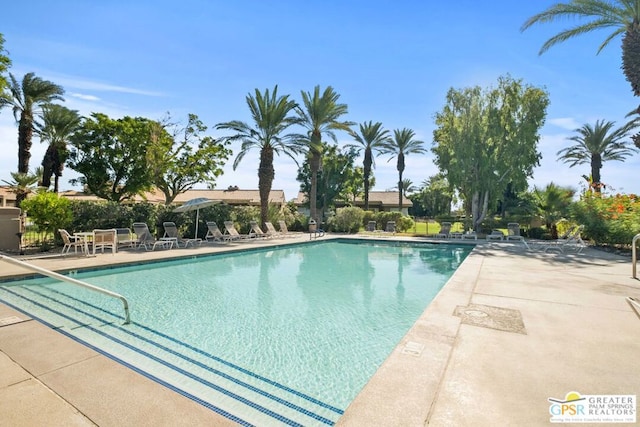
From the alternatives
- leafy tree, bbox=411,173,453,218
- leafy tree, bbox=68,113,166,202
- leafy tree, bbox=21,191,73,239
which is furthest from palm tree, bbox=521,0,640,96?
leafy tree, bbox=411,173,453,218

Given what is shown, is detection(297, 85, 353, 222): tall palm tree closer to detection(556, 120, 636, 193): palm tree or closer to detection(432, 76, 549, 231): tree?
detection(432, 76, 549, 231): tree

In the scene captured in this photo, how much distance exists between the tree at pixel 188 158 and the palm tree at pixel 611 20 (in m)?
22.2

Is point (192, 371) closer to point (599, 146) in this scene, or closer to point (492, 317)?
point (492, 317)

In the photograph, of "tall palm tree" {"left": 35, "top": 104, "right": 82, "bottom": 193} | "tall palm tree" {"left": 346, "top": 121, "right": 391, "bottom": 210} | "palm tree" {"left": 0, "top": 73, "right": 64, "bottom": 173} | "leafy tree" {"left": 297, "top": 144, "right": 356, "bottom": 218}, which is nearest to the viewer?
"palm tree" {"left": 0, "top": 73, "right": 64, "bottom": 173}

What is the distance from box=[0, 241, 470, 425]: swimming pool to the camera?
11.7 feet

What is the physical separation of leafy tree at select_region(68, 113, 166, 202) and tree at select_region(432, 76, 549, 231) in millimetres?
20988

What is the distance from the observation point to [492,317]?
4.88m

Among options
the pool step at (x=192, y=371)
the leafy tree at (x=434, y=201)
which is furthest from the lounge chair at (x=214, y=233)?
the leafy tree at (x=434, y=201)

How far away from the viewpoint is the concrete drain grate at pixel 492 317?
14.7 feet

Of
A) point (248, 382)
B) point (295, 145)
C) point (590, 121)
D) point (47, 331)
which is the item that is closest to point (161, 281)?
point (47, 331)

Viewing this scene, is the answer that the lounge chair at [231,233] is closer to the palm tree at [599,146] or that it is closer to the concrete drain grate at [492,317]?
the concrete drain grate at [492,317]

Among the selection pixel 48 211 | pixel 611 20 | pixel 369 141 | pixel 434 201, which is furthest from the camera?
pixel 434 201

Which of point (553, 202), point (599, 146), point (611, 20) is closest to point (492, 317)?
point (611, 20)

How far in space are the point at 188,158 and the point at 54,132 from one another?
10.1 meters
